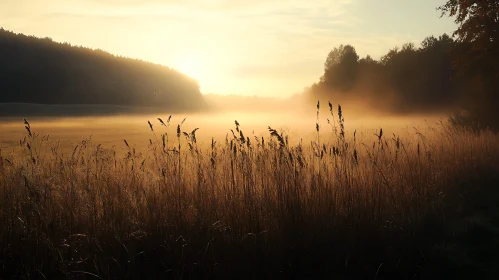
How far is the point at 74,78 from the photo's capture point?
80.4 metres

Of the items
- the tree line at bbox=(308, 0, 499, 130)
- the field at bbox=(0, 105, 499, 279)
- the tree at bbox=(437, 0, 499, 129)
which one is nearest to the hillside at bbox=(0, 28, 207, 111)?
the tree line at bbox=(308, 0, 499, 130)

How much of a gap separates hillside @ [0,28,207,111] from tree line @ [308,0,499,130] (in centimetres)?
4430

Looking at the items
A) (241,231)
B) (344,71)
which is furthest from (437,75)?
(241,231)

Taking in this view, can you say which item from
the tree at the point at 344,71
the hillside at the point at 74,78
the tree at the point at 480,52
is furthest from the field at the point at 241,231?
the hillside at the point at 74,78

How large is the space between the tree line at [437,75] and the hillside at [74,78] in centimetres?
4430

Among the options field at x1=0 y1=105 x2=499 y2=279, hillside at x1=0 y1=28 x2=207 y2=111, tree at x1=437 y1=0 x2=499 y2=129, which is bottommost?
field at x1=0 y1=105 x2=499 y2=279

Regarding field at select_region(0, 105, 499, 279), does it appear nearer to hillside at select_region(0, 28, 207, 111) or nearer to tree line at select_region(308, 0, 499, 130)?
tree line at select_region(308, 0, 499, 130)

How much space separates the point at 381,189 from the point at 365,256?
195 cm

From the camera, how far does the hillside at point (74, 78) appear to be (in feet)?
238

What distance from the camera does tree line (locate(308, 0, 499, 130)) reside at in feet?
57.1

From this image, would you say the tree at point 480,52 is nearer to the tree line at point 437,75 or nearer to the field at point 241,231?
the tree line at point 437,75

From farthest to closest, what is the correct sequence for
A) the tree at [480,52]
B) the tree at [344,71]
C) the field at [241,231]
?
the tree at [344,71]
the tree at [480,52]
the field at [241,231]

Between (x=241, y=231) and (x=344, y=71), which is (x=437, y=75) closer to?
(x=344, y=71)

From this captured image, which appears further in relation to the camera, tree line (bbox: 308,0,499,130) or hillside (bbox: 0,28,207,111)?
hillside (bbox: 0,28,207,111)
